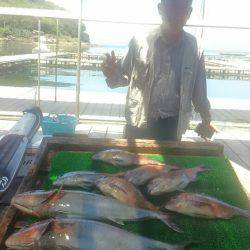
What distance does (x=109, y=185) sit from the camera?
2.70 meters

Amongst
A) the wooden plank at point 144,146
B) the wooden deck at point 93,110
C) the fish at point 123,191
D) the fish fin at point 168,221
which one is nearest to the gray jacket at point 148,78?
the wooden plank at point 144,146

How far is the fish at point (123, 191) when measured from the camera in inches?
101

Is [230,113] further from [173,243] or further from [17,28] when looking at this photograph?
[17,28]

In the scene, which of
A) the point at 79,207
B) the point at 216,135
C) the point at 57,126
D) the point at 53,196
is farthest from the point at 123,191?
the point at 216,135

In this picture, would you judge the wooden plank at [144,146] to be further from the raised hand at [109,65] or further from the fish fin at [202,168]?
the raised hand at [109,65]

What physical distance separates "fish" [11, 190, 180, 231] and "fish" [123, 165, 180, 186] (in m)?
0.46

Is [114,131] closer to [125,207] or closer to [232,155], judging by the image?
[232,155]

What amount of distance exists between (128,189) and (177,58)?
1.94 meters

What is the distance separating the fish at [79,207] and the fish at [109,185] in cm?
7

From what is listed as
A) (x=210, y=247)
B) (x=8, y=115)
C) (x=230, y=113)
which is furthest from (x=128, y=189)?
(x=230, y=113)

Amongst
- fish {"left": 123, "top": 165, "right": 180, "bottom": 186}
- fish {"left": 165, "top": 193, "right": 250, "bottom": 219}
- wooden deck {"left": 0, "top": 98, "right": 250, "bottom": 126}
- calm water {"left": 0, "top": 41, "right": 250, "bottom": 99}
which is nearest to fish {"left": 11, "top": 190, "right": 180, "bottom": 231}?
fish {"left": 165, "top": 193, "right": 250, "bottom": 219}

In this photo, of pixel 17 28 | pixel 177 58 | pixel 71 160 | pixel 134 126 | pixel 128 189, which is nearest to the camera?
pixel 128 189

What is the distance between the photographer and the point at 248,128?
9891 mm

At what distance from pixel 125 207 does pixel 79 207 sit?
0.98ft
